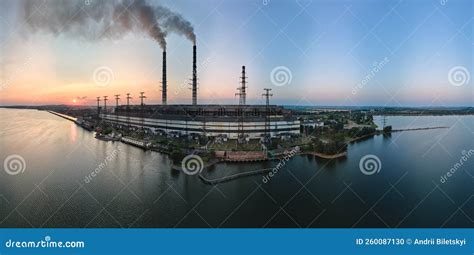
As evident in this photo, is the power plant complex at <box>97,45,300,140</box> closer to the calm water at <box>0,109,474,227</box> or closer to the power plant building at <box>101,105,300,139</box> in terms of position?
the power plant building at <box>101,105,300,139</box>

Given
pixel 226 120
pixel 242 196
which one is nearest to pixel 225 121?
pixel 226 120

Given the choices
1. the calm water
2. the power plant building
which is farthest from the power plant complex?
the calm water

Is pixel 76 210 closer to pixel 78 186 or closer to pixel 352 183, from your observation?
pixel 78 186

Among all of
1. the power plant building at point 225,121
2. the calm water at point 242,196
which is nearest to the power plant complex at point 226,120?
the power plant building at point 225,121

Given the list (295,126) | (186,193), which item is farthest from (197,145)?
(295,126)

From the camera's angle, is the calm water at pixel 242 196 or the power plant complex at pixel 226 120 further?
the power plant complex at pixel 226 120

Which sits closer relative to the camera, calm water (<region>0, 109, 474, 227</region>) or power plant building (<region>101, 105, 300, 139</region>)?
calm water (<region>0, 109, 474, 227</region>)

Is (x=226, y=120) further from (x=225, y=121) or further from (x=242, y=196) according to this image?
(x=242, y=196)

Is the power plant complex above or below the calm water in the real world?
above

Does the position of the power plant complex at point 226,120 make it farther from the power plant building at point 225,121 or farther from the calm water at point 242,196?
the calm water at point 242,196
